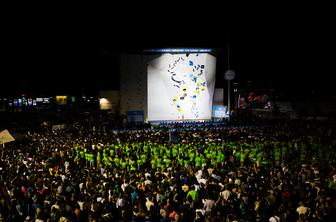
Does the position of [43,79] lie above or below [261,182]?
above

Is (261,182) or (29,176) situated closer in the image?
(261,182)

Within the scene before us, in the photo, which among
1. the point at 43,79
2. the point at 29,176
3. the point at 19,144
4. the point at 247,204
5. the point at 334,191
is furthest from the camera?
the point at 43,79

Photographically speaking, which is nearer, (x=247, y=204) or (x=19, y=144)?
(x=247, y=204)

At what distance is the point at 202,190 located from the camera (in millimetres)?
8320

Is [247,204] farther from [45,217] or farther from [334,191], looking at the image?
[45,217]

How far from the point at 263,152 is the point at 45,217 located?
30.7 feet

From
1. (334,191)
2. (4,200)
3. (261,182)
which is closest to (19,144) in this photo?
(4,200)

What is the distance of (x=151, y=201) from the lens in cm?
788

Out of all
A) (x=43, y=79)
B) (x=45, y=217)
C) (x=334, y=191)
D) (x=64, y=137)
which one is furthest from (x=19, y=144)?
(x=43, y=79)

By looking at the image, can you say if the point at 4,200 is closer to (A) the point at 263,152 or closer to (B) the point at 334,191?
(B) the point at 334,191

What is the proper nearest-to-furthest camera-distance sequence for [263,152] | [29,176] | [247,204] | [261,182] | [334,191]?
[247,204] < [334,191] < [261,182] < [29,176] < [263,152]

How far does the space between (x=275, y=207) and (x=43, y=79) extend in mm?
71015

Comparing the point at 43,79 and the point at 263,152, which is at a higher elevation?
the point at 43,79

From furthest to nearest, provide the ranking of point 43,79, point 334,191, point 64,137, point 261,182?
point 43,79 → point 64,137 → point 261,182 → point 334,191
